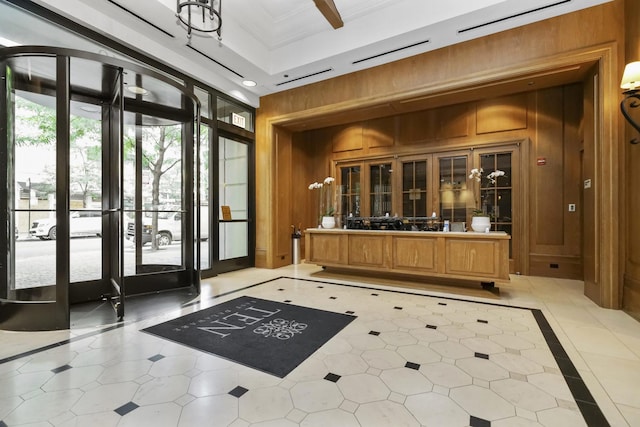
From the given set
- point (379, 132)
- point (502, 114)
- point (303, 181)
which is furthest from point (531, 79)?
point (303, 181)

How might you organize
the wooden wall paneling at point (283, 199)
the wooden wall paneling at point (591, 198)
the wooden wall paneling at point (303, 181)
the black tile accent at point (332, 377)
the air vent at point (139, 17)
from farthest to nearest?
1. the wooden wall paneling at point (303, 181)
2. the wooden wall paneling at point (283, 199)
3. the wooden wall paneling at point (591, 198)
4. the air vent at point (139, 17)
5. the black tile accent at point (332, 377)

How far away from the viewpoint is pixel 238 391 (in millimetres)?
1972

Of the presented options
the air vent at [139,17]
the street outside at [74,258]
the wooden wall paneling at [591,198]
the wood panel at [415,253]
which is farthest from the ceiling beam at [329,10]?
the street outside at [74,258]

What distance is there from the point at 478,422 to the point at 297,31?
5470 mm

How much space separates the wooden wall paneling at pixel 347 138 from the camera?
7.11 metres

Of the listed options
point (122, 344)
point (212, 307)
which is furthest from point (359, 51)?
point (122, 344)

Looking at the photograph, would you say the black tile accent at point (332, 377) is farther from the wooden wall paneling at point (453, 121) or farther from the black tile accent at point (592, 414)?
the wooden wall paneling at point (453, 121)

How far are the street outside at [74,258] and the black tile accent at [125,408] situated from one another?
Result: 2.13 meters

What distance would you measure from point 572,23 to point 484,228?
2.87 m

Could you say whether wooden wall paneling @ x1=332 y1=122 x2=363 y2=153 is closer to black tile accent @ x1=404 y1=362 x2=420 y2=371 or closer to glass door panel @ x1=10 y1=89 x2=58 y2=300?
glass door panel @ x1=10 y1=89 x2=58 y2=300

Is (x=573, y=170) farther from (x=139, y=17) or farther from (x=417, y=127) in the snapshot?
(x=139, y=17)

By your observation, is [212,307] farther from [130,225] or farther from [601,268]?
[601,268]

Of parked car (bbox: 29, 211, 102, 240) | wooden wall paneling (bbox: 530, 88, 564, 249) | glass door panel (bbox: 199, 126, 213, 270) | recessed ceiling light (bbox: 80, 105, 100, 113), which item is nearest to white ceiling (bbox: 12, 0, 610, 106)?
recessed ceiling light (bbox: 80, 105, 100, 113)

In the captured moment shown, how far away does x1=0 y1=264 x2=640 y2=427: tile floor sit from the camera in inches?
68.1
